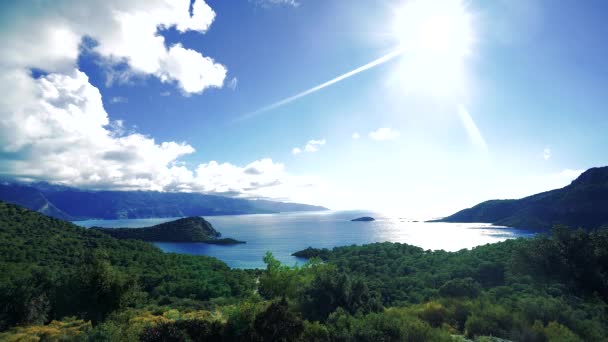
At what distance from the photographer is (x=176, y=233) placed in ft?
512

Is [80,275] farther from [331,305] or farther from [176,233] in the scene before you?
[176,233]

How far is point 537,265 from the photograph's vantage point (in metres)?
20.0

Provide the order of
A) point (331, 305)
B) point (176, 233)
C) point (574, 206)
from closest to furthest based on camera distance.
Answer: point (331, 305) < point (574, 206) < point (176, 233)

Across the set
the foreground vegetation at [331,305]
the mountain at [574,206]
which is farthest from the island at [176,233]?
the mountain at [574,206]

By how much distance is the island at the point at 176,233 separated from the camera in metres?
147

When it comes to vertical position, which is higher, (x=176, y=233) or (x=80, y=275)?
(x=80, y=275)

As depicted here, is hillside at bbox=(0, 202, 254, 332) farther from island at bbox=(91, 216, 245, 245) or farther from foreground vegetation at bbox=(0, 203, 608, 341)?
island at bbox=(91, 216, 245, 245)

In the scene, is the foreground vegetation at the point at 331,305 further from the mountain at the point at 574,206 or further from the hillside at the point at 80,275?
the mountain at the point at 574,206

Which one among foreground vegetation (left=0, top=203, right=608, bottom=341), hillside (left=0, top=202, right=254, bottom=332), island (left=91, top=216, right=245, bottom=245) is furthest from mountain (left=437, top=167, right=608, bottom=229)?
hillside (left=0, top=202, right=254, bottom=332)

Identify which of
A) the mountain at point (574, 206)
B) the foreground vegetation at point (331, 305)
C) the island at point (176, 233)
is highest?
the mountain at point (574, 206)

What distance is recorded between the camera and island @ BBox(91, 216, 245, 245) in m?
147

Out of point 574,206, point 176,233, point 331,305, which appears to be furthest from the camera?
point 176,233

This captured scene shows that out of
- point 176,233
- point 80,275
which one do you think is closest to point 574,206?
point 80,275

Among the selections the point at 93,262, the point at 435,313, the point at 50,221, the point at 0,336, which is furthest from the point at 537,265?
the point at 50,221
